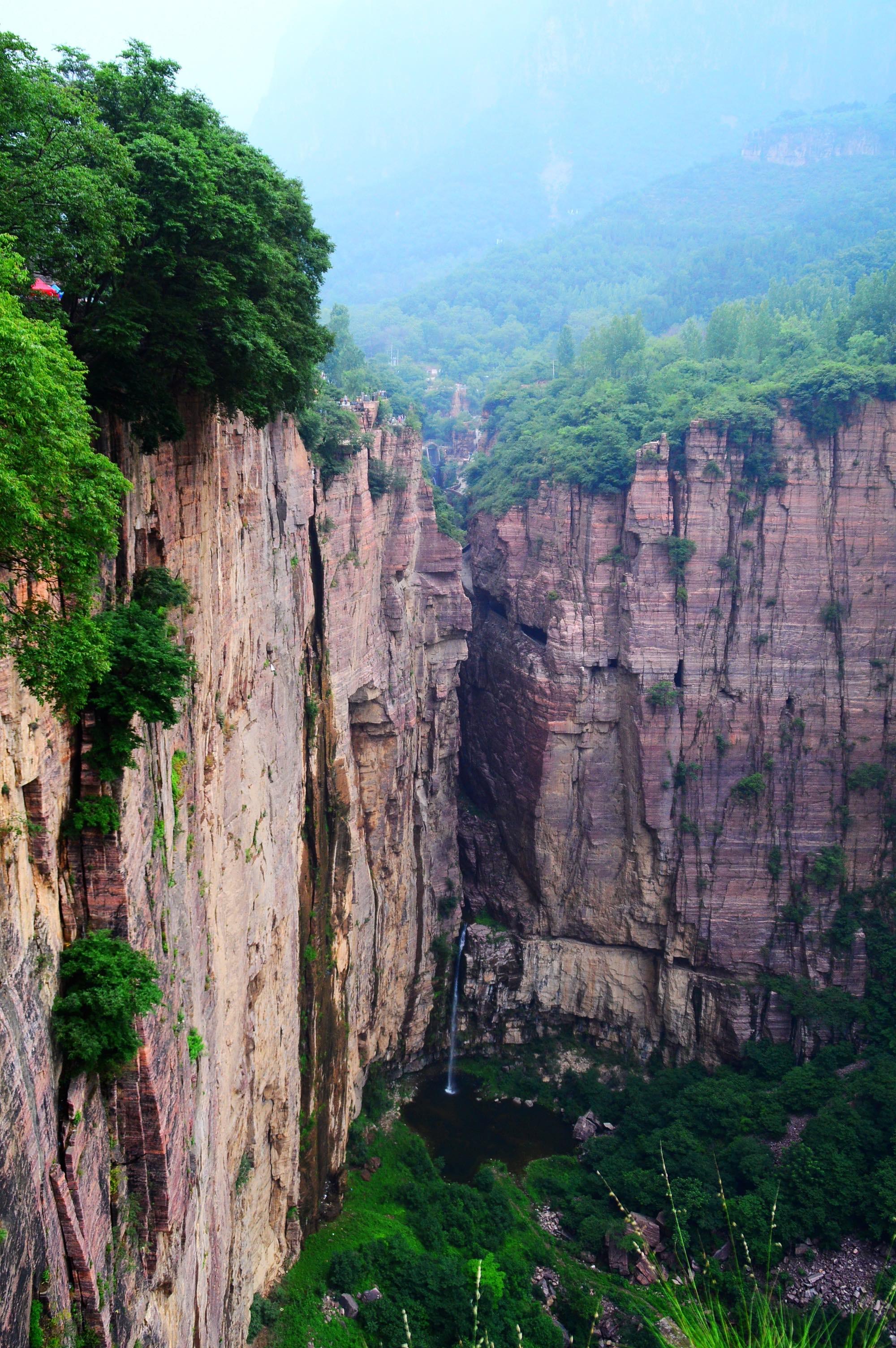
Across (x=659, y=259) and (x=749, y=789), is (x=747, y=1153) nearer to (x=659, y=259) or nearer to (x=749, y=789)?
(x=749, y=789)

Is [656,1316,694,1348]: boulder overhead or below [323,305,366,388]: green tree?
below

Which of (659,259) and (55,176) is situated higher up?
(659,259)

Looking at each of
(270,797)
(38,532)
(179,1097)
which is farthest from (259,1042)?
(38,532)

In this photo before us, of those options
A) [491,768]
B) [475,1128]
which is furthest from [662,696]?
[475,1128]

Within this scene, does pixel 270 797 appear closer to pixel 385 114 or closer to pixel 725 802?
pixel 725 802

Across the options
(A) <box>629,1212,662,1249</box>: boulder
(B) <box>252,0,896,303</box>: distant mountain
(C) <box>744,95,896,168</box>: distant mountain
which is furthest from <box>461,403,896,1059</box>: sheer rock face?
(B) <box>252,0,896,303</box>: distant mountain

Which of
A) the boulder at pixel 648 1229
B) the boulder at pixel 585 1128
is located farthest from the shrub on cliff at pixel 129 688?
the boulder at pixel 585 1128

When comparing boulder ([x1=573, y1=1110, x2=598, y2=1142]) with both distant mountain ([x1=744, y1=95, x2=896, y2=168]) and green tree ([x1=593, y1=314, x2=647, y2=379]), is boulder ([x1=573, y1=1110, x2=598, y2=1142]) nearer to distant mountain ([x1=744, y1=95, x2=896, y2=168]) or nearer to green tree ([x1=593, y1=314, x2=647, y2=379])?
green tree ([x1=593, y1=314, x2=647, y2=379])
